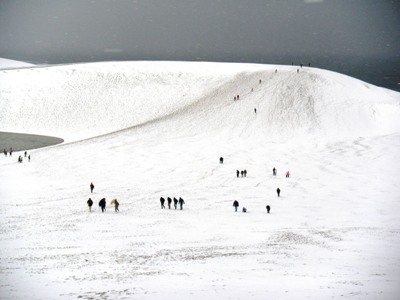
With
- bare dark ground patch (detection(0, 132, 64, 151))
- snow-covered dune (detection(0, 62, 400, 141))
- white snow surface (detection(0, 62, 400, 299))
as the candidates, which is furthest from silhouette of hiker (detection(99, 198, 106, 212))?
snow-covered dune (detection(0, 62, 400, 141))

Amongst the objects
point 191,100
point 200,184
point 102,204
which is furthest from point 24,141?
point 102,204

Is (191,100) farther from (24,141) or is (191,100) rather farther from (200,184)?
(200,184)

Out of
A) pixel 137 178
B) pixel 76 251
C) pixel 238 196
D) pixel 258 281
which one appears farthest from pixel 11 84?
pixel 258 281

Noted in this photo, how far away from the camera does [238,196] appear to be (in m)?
34.3

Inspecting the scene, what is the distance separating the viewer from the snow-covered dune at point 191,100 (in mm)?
63719

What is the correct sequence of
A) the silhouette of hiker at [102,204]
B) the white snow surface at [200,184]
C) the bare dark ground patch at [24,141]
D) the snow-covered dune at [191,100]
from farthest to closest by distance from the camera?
the snow-covered dune at [191,100] < the bare dark ground patch at [24,141] < the silhouette of hiker at [102,204] < the white snow surface at [200,184]

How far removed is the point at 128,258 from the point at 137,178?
830 inches

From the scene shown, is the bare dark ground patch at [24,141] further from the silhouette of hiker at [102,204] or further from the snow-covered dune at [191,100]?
the silhouette of hiker at [102,204]

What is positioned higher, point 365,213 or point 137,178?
point 137,178

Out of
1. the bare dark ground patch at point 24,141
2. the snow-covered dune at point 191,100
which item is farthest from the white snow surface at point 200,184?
the bare dark ground patch at point 24,141

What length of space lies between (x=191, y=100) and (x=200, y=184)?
126ft

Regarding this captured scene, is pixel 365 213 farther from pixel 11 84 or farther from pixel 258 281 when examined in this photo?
pixel 11 84

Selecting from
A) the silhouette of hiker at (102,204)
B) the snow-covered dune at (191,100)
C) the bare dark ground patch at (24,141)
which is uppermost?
the snow-covered dune at (191,100)

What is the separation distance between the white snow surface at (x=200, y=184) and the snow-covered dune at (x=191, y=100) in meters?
0.32
